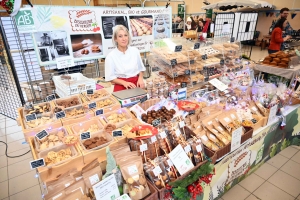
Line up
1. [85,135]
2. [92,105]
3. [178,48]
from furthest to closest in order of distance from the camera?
[178,48] → [92,105] → [85,135]

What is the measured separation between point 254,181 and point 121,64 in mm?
2217

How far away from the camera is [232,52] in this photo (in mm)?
2814

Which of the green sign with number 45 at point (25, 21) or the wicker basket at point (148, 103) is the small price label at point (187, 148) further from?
the green sign with number 45 at point (25, 21)

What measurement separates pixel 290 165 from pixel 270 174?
38 centimetres

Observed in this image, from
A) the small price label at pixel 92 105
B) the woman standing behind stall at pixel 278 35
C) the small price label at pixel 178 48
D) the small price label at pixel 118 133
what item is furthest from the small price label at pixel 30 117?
→ the woman standing behind stall at pixel 278 35

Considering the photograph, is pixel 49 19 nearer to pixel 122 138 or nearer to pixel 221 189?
pixel 122 138

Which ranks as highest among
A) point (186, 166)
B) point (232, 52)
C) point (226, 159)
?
point (232, 52)

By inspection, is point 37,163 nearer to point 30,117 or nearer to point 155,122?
point 30,117

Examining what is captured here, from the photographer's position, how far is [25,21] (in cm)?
243

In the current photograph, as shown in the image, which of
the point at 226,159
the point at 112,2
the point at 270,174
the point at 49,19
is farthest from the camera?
the point at 112,2

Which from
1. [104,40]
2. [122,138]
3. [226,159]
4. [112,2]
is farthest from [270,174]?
[112,2]

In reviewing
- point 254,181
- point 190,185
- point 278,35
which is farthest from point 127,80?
point 278,35

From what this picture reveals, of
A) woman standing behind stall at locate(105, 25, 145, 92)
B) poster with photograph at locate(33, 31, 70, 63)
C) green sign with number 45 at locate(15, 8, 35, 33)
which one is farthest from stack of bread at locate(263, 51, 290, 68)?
green sign with number 45 at locate(15, 8, 35, 33)

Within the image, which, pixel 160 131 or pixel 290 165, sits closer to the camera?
pixel 160 131
